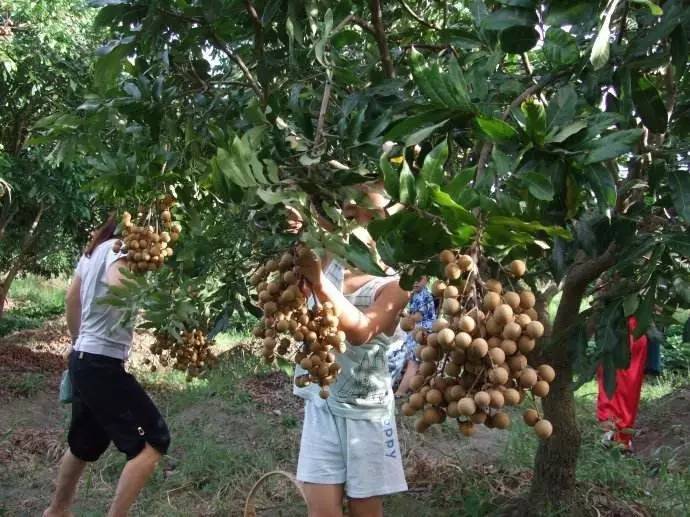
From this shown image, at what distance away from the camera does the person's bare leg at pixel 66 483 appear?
3373 millimetres

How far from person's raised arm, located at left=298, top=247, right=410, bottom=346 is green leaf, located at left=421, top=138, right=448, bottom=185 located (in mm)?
455

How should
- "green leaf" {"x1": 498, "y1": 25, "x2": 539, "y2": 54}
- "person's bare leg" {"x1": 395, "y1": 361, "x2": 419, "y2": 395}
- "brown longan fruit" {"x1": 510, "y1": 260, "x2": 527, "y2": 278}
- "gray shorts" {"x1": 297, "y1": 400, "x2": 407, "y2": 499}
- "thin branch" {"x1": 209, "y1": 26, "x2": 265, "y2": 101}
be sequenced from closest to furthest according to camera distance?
1. "brown longan fruit" {"x1": 510, "y1": 260, "x2": 527, "y2": 278}
2. "green leaf" {"x1": 498, "y1": 25, "x2": 539, "y2": 54}
3. "thin branch" {"x1": 209, "y1": 26, "x2": 265, "y2": 101}
4. "gray shorts" {"x1": 297, "y1": 400, "x2": 407, "y2": 499}
5. "person's bare leg" {"x1": 395, "y1": 361, "x2": 419, "y2": 395}

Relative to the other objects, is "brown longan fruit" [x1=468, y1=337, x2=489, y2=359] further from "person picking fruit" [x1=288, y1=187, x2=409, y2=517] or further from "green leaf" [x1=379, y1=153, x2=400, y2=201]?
"person picking fruit" [x1=288, y1=187, x2=409, y2=517]

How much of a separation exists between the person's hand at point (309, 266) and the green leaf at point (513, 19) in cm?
56

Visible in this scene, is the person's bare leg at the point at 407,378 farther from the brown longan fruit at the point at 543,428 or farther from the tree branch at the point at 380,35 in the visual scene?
the brown longan fruit at the point at 543,428

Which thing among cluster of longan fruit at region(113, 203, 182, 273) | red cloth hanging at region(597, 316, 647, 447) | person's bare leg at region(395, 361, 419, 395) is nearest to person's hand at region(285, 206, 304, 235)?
cluster of longan fruit at region(113, 203, 182, 273)

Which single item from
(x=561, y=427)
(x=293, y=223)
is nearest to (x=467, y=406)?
(x=293, y=223)

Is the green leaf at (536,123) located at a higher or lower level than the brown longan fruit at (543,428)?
higher

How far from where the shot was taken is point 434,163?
1.12 metres

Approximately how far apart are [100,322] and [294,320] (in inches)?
73.7

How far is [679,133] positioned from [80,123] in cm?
155

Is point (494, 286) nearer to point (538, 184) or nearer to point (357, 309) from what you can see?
point (538, 184)

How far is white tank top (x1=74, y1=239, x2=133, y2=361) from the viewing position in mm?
3127

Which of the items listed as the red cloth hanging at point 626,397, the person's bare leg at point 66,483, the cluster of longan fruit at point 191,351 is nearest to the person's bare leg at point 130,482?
the person's bare leg at point 66,483
